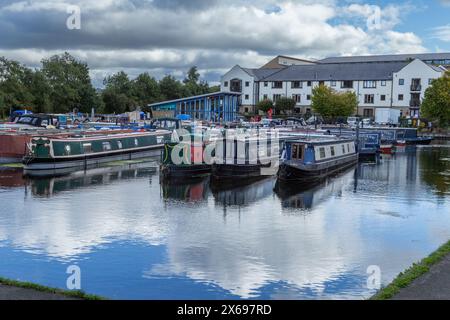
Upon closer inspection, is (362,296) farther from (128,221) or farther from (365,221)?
(128,221)

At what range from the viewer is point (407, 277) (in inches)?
420

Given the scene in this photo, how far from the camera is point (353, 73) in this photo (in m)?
81.3

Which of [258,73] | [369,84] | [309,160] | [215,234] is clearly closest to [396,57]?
[258,73]

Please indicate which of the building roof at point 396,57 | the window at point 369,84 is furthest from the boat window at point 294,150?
the building roof at point 396,57

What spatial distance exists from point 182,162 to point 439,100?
4708cm

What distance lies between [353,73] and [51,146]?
59624mm

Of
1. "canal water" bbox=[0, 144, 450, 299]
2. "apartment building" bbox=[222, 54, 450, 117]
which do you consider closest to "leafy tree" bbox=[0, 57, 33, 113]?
"apartment building" bbox=[222, 54, 450, 117]

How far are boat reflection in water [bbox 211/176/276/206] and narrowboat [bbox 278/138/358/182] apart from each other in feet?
3.67

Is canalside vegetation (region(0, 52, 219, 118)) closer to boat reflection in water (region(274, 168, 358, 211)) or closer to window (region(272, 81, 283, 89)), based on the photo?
window (region(272, 81, 283, 89))

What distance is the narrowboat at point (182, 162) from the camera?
90.2ft

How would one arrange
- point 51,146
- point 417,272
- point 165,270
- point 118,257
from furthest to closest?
point 51,146, point 118,257, point 165,270, point 417,272

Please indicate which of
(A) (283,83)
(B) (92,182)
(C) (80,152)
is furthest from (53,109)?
(B) (92,182)

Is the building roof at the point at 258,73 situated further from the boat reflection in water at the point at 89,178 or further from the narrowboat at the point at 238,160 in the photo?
the narrowboat at the point at 238,160
